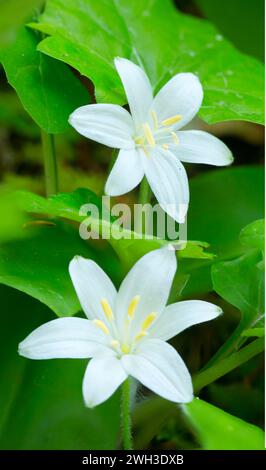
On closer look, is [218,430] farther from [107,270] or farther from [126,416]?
[107,270]

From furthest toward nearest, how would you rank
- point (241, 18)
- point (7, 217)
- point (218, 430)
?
point (241, 18)
point (218, 430)
point (7, 217)

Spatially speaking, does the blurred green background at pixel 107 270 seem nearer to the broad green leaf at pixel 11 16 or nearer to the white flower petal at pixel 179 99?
the broad green leaf at pixel 11 16

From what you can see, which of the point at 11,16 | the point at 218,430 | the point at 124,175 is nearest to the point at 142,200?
the point at 124,175

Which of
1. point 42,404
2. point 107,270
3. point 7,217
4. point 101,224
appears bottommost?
point 42,404

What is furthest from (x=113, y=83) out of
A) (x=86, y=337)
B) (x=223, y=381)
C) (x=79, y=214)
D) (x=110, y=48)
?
(x=223, y=381)

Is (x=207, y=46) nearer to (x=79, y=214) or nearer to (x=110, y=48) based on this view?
(x=110, y=48)

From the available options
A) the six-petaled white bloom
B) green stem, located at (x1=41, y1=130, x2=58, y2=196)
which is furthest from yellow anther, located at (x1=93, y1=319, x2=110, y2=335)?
green stem, located at (x1=41, y1=130, x2=58, y2=196)
